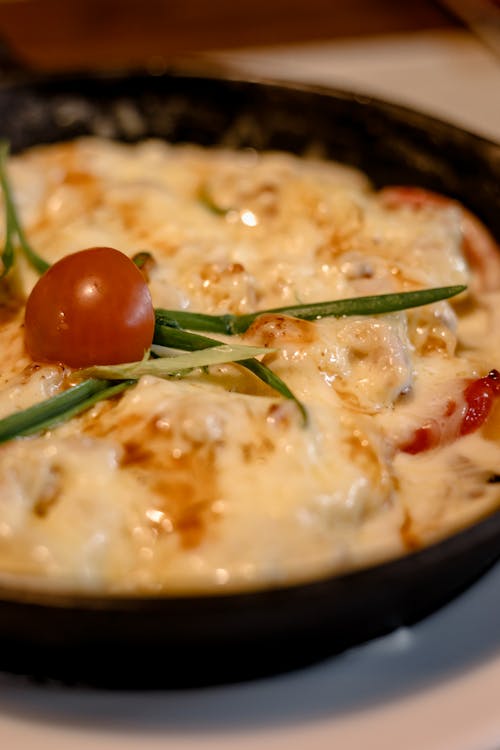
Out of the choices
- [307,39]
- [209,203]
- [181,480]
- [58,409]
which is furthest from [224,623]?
[307,39]

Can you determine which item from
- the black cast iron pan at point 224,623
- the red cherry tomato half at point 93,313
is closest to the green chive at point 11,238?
the red cherry tomato half at point 93,313

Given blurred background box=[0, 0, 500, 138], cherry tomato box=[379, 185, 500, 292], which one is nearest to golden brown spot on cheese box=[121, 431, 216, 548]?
cherry tomato box=[379, 185, 500, 292]

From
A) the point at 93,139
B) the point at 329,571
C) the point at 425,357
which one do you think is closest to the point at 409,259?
the point at 425,357

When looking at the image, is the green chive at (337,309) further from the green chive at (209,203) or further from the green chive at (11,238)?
the green chive at (209,203)

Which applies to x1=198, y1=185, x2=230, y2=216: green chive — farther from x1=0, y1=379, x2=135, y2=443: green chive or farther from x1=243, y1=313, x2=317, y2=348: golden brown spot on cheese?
x1=0, y1=379, x2=135, y2=443: green chive

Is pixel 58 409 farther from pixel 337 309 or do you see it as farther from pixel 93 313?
pixel 337 309

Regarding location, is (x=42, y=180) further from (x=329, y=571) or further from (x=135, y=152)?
(x=329, y=571)
